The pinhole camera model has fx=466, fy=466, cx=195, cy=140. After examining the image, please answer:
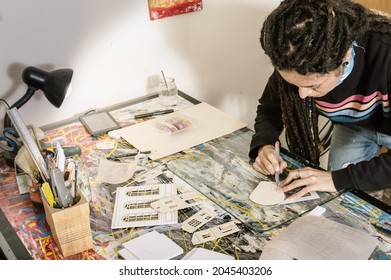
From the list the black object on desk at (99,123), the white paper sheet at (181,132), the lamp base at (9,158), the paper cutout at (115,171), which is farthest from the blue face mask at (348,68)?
the lamp base at (9,158)

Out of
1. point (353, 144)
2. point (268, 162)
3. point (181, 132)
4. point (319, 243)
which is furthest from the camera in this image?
point (353, 144)

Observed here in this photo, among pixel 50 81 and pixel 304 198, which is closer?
pixel 304 198

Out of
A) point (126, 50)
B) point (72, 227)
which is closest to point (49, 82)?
point (126, 50)

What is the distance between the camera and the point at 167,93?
5.80ft

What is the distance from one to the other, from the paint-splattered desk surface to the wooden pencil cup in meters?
0.02

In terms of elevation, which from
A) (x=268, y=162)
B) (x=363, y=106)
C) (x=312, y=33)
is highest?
(x=312, y=33)

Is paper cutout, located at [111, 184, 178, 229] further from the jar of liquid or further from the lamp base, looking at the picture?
the jar of liquid

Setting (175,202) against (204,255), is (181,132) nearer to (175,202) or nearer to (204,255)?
(175,202)

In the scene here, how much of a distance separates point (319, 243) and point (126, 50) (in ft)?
3.53

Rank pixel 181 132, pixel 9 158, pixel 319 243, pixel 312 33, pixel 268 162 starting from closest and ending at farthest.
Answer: pixel 319 243
pixel 312 33
pixel 268 162
pixel 9 158
pixel 181 132

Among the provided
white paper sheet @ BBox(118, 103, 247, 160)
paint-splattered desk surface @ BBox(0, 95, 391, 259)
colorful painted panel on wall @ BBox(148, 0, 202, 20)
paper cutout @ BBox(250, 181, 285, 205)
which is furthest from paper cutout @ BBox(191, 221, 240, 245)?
colorful painted panel on wall @ BBox(148, 0, 202, 20)

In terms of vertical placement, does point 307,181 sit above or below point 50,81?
below

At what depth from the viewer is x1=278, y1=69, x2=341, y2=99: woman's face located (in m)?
1.17

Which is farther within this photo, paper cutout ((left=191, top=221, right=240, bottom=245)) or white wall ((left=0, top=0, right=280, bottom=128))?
white wall ((left=0, top=0, right=280, bottom=128))
